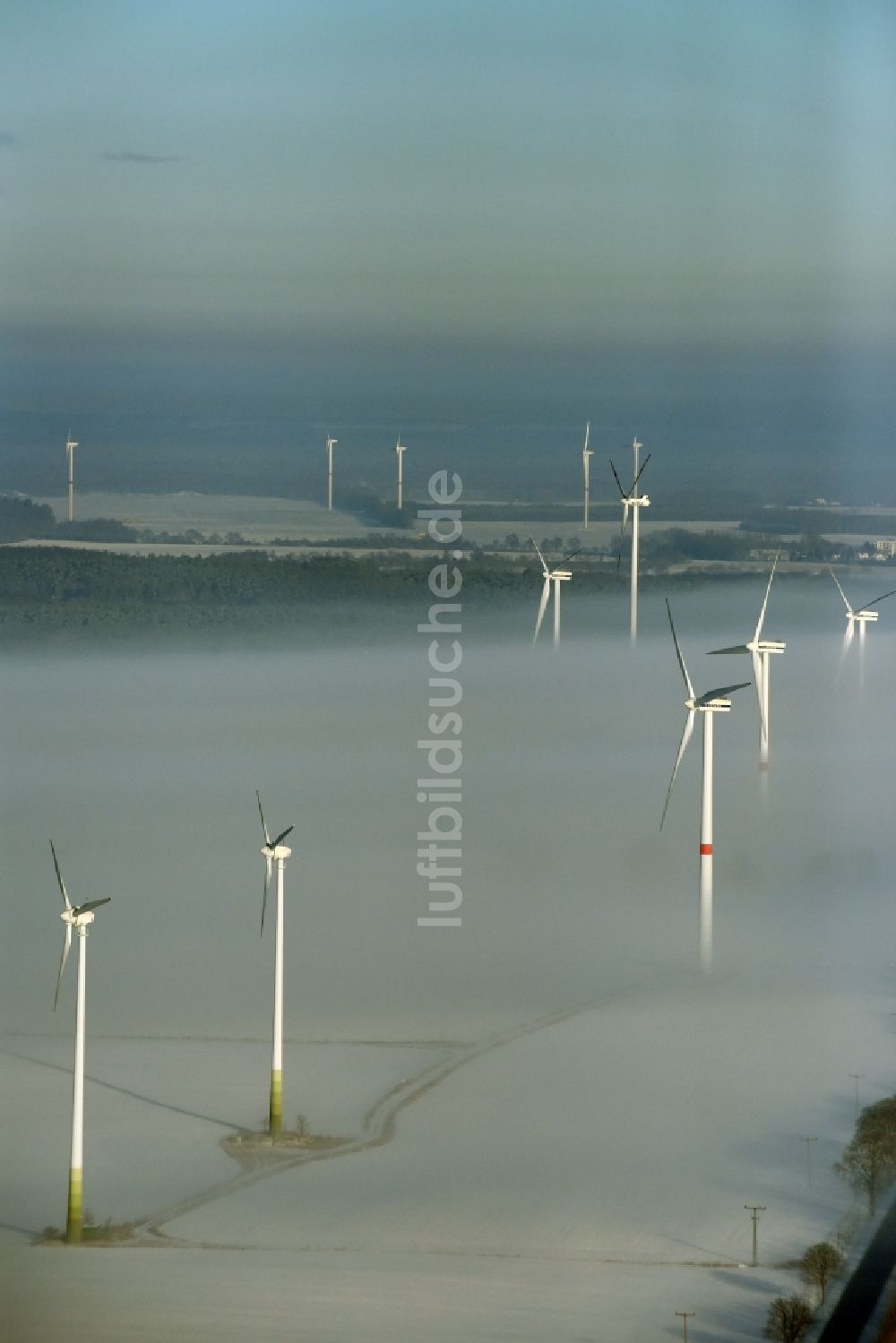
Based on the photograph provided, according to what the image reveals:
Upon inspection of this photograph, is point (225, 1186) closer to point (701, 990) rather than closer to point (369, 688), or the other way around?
point (701, 990)

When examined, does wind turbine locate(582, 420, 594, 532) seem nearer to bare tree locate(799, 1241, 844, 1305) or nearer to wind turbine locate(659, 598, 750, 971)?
wind turbine locate(659, 598, 750, 971)

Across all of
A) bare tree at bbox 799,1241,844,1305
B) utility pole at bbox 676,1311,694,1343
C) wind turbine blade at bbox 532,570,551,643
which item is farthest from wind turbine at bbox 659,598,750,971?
utility pole at bbox 676,1311,694,1343

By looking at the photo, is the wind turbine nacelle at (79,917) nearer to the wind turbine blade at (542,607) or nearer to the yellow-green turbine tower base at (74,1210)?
the yellow-green turbine tower base at (74,1210)

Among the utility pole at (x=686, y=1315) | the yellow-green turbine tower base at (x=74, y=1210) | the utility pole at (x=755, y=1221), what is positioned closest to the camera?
the utility pole at (x=686, y=1315)

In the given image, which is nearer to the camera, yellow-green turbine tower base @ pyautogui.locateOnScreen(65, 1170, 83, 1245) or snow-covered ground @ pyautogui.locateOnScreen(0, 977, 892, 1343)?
snow-covered ground @ pyautogui.locateOnScreen(0, 977, 892, 1343)

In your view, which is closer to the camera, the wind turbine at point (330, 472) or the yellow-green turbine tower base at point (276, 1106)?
the yellow-green turbine tower base at point (276, 1106)

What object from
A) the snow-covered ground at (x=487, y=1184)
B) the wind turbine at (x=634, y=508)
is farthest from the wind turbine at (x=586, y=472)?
the snow-covered ground at (x=487, y=1184)
